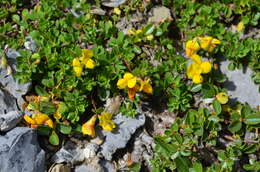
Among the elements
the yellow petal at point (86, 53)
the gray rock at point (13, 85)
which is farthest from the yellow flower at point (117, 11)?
the gray rock at point (13, 85)

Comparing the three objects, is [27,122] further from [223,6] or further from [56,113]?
[223,6]

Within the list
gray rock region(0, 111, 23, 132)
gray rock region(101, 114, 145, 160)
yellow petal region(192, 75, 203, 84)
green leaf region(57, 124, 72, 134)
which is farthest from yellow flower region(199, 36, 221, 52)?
gray rock region(0, 111, 23, 132)

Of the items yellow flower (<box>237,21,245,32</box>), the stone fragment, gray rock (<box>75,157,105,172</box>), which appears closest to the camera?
the stone fragment

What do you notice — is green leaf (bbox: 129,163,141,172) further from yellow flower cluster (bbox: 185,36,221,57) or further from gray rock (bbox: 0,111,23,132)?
yellow flower cluster (bbox: 185,36,221,57)

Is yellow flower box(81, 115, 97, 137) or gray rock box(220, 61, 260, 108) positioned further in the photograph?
gray rock box(220, 61, 260, 108)

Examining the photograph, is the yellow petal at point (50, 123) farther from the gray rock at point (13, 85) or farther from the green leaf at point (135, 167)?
the green leaf at point (135, 167)
